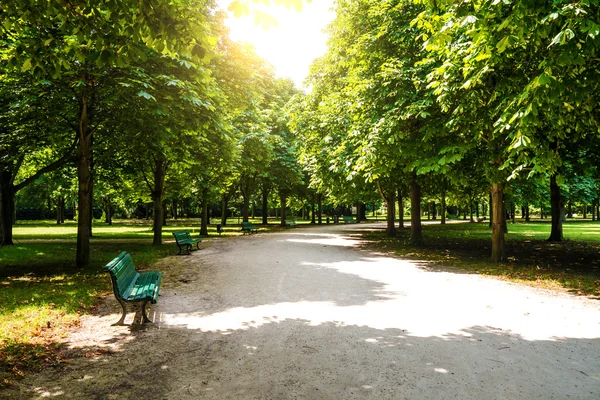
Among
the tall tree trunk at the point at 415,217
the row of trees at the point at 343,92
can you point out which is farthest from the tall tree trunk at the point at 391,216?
the row of trees at the point at 343,92

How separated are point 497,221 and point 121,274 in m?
10.9

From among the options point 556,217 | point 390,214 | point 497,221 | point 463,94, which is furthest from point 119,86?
point 556,217

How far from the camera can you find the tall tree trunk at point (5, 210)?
16.6 m

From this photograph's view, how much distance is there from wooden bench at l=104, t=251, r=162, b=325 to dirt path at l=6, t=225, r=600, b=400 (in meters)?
0.46

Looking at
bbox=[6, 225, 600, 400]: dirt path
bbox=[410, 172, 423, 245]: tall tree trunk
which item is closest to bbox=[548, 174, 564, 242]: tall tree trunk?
bbox=[410, 172, 423, 245]: tall tree trunk

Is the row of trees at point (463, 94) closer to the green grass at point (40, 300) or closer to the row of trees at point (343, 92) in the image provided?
the row of trees at point (343, 92)

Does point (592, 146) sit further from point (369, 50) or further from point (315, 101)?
point (315, 101)

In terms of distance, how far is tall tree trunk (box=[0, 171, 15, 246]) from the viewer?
54.5ft

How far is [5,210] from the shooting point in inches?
664

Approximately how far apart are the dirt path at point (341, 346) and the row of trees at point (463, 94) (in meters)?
2.89

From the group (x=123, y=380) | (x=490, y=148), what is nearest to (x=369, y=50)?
(x=490, y=148)

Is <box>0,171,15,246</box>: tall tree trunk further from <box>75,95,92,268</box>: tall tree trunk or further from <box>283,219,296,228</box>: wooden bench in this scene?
<box>283,219,296,228</box>: wooden bench

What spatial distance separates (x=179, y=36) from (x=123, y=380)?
4327 millimetres

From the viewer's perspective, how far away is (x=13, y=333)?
5.17m
